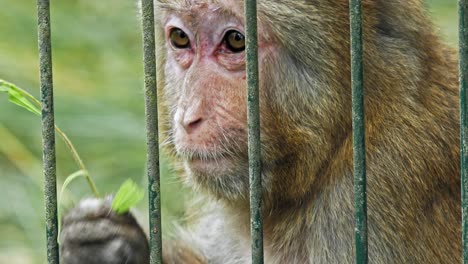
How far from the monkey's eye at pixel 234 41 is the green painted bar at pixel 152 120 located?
0.87 m

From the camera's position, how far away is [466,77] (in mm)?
2381

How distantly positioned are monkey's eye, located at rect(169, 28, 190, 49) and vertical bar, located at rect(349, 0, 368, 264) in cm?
124

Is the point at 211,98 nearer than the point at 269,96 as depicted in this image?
Yes

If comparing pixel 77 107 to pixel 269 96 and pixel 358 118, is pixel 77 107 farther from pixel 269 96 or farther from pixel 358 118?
pixel 358 118

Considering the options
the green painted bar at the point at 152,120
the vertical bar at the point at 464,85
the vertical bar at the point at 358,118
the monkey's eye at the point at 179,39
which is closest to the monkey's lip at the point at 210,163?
the monkey's eye at the point at 179,39

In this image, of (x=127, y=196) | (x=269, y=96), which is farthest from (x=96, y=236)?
(x=269, y=96)

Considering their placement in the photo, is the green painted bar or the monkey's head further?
the monkey's head

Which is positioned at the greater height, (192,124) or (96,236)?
(192,124)

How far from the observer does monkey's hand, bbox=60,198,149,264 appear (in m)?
3.41

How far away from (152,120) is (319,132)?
974 mm

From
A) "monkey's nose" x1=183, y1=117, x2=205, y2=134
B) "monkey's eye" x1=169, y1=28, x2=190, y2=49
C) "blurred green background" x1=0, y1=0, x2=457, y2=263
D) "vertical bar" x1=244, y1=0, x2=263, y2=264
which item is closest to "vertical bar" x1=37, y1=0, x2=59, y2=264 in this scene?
"vertical bar" x1=244, y1=0, x2=263, y2=264

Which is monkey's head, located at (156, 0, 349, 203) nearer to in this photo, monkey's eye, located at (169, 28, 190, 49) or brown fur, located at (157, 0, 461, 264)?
brown fur, located at (157, 0, 461, 264)

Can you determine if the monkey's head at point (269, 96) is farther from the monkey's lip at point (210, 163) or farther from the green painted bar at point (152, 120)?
the green painted bar at point (152, 120)

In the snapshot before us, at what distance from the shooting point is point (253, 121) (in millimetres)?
2475
